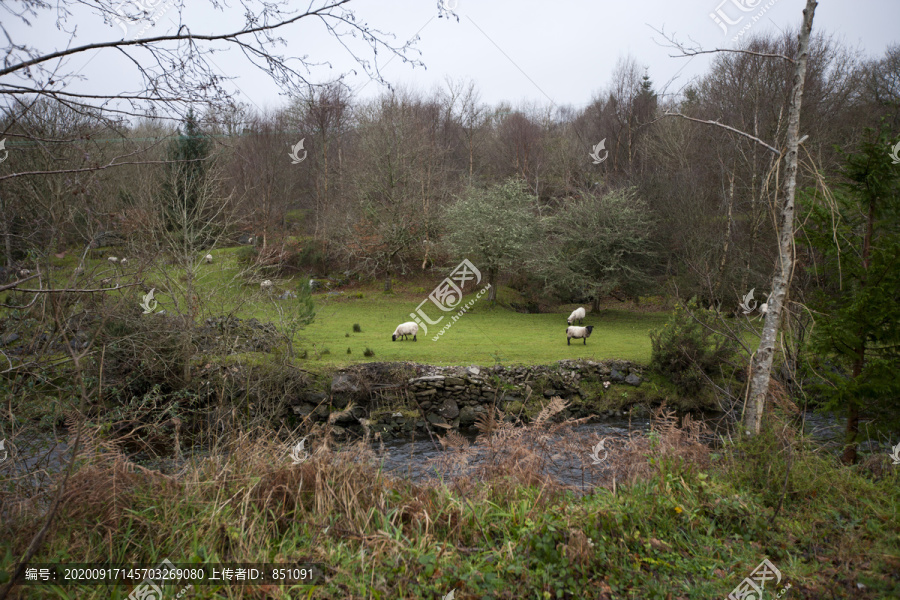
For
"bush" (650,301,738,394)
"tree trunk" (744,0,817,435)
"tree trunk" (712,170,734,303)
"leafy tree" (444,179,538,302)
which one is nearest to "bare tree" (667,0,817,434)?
"tree trunk" (744,0,817,435)

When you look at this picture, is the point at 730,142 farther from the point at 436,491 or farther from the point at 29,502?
the point at 29,502

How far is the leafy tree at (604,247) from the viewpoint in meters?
25.8

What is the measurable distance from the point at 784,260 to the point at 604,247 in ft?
70.3

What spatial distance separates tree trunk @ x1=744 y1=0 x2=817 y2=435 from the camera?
535cm

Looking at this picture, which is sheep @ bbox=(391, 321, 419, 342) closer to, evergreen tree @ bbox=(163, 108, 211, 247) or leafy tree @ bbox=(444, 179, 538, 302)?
evergreen tree @ bbox=(163, 108, 211, 247)

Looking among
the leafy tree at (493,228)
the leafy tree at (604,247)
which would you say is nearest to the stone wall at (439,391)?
the leafy tree at (604,247)

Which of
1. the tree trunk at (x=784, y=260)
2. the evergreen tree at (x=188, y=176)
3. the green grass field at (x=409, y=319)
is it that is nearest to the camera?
the evergreen tree at (x=188, y=176)

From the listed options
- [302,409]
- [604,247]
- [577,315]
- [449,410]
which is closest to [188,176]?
[302,409]

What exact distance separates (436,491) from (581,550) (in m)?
1.33

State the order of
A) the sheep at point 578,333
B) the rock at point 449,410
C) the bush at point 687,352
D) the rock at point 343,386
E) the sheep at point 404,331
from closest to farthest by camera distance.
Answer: the rock at point 343,386, the rock at point 449,410, the bush at point 687,352, the sheep at point 404,331, the sheep at point 578,333

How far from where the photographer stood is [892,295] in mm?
6609

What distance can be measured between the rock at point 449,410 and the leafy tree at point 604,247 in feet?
43.3

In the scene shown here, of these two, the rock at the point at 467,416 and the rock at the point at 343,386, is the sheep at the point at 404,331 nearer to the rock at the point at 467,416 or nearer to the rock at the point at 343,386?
the rock at the point at 343,386

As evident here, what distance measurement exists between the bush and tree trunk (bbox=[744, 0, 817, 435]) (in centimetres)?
971
